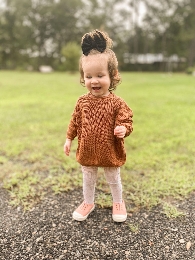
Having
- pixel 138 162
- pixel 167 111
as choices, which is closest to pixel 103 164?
pixel 138 162

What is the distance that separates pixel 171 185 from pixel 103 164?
1134 millimetres

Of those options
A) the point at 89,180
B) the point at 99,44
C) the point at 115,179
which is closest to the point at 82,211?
the point at 89,180

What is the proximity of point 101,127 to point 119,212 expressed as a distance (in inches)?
32.2

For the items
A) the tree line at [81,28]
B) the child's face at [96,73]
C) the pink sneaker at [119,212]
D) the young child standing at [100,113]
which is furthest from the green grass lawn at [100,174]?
the tree line at [81,28]

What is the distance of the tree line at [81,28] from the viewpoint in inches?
1321

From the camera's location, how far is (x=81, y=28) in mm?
37406

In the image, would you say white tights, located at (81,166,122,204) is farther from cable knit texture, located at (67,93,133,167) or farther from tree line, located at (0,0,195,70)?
tree line, located at (0,0,195,70)

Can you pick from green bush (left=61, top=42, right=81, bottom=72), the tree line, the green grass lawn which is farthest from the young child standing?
the tree line

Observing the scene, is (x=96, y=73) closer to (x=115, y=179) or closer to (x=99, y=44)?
(x=99, y=44)

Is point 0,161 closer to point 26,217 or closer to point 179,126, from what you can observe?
point 26,217

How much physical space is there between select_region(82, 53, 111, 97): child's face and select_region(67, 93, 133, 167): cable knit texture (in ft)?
0.29

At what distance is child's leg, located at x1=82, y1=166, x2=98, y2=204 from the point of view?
7.73 feet

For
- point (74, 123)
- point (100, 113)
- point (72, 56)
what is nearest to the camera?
point (100, 113)

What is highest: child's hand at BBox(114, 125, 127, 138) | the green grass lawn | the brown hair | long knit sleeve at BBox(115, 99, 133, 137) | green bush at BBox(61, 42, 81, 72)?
green bush at BBox(61, 42, 81, 72)
